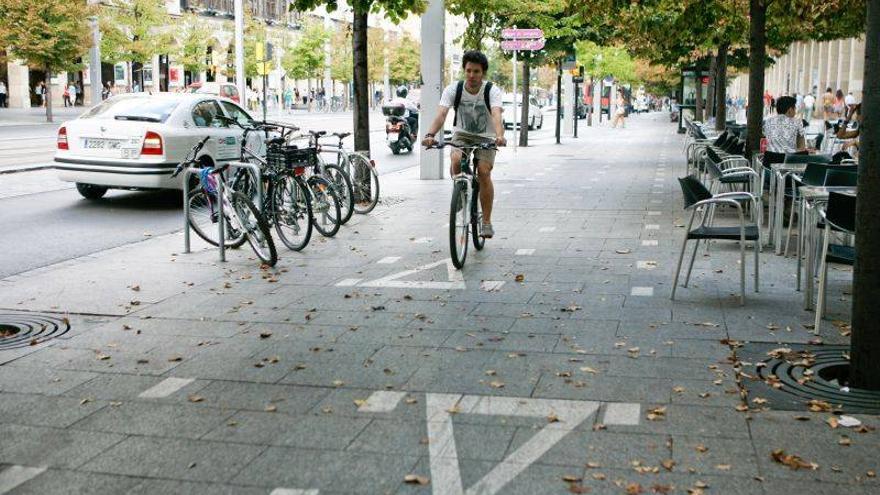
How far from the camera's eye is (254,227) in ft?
32.3

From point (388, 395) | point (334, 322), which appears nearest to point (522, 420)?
point (388, 395)

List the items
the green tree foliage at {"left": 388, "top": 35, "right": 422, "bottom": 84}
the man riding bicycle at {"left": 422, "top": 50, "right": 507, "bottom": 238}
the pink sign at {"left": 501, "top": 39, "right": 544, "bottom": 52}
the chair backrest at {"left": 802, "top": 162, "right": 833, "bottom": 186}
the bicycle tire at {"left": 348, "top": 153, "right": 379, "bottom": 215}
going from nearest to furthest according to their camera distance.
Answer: the chair backrest at {"left": 802, "top": 162, "right": 833, "bottom": 186}
the man riding bicycle at {"left": 422, "top": 50, "right": 507, "bottom": 238}
the bicycle tire at {"left": 348, "top": 153, "right": 379, "bottom": 215}
the pink sign at {"left": 501, "top": 39, "right": 544, "bottom": 52}
the green tree foliage at {"left": 388, "top": 35, "right": 422, "bottom": 84}

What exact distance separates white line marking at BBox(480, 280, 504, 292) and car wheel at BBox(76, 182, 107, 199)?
9.13 meters

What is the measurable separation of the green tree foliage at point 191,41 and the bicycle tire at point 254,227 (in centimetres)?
5658

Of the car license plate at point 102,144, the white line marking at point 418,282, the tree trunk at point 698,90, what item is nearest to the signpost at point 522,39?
the tree trunk at point 698,90

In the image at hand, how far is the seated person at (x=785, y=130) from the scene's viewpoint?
1338 centimetres

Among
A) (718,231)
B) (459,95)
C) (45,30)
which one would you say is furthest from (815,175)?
(45,30)

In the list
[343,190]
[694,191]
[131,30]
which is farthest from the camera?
[131,30]

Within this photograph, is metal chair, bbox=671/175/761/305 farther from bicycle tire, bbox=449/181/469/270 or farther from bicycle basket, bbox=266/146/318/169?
bicycle basket, bbox=266/146/318/169

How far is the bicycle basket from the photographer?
11.1 metres

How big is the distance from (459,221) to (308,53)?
64.8 metres

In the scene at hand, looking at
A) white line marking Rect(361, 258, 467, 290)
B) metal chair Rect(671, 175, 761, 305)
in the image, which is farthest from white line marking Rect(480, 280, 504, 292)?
metal chair Rect(671, 175, 761, 305)

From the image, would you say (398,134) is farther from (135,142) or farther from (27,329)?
(27,329)

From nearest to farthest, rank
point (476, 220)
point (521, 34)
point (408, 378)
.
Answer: point (408, 378) < point (476, 220) < point (521, 34)
